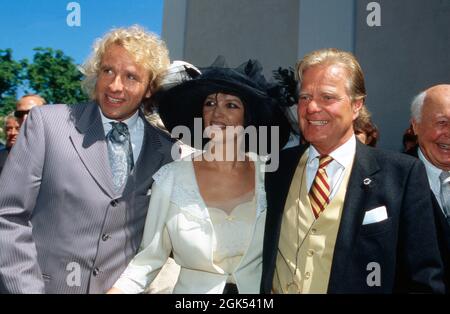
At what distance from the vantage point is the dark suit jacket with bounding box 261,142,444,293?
1977 millimetres

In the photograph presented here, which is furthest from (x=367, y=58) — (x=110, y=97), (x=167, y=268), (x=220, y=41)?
(x=110, y=97)

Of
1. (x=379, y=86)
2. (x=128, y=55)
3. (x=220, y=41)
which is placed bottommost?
(x=128, y=55)

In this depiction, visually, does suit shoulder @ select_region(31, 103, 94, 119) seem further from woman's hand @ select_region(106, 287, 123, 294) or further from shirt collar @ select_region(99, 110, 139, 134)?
woman's hand @ select_region(106, 287, 123, 294)

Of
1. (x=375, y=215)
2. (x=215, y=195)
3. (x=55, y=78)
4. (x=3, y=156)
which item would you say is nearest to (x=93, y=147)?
(x=215, y=195)

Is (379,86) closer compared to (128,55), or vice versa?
(128,55)

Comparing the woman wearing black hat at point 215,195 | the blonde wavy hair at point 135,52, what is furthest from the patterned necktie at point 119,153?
the blonde wavy hair at point 135,52

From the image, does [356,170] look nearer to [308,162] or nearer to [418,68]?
[308,162]

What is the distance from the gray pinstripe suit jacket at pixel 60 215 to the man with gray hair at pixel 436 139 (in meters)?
1.73

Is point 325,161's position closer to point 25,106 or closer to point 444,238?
point 444,238

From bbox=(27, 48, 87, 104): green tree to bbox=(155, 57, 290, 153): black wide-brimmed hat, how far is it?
1734 centimetres

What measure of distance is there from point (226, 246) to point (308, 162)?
627mm

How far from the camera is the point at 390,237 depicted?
200 cm

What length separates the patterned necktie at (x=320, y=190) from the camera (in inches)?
86.3

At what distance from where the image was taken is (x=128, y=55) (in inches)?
96.4
